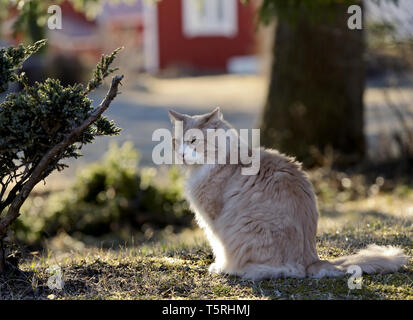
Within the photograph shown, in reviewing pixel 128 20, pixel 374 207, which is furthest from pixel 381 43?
pixel 128 20

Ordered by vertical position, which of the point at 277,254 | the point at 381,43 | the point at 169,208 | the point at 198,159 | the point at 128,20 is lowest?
the point at 169,208

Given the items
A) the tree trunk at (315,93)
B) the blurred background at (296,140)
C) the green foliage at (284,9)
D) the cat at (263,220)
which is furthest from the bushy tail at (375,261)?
the tree trunk at (315,93)

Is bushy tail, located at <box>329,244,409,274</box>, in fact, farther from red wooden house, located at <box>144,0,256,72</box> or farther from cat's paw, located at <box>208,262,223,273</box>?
red wooden house, located at <box>144,0,256,72</box>

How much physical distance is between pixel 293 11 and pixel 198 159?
11.3 feet

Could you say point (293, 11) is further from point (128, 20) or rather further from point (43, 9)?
point (128, 20)

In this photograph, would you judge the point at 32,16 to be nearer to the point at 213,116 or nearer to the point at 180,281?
the point at 213,116

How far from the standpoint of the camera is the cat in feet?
13.1

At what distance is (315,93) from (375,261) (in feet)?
20.9

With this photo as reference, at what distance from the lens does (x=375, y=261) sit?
4.06 meters

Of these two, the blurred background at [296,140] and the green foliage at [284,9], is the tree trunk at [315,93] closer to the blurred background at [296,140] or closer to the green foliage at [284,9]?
the blurred background at [296,140]

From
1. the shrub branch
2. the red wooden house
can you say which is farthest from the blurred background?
the red wooden house

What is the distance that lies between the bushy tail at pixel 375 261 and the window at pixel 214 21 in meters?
26.4

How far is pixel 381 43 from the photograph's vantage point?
10055 millimetres

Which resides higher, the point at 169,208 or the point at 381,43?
the point at 381,43
